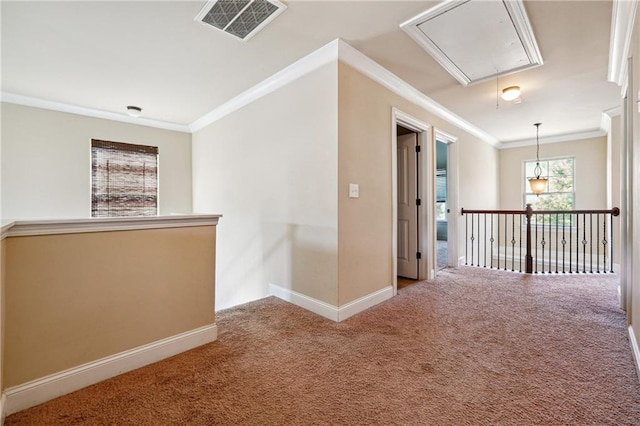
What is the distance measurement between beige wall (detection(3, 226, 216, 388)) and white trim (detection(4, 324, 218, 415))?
0.12ft

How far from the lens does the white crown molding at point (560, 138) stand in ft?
18.2

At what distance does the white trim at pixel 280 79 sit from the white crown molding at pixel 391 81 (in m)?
0.14

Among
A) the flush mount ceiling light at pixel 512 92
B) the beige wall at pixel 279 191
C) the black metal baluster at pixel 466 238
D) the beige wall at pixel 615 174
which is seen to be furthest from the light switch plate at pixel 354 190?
the beige wall at pixel 615 174

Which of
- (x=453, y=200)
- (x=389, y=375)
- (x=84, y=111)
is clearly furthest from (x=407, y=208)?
(x=84, y=111)

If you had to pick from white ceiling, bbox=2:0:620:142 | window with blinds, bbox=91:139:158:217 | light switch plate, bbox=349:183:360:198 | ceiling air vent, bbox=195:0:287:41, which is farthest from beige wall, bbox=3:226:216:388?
window with blinds, bbox=91:139:158:217

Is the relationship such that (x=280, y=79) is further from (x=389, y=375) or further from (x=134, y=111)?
(x=389, y=375)

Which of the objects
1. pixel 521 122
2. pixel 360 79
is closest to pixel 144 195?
pixel 360 79

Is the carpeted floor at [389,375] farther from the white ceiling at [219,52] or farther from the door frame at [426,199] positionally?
the white ceiling at [219,52]

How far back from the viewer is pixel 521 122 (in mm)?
4977

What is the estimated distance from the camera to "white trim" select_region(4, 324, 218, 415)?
1481 mm

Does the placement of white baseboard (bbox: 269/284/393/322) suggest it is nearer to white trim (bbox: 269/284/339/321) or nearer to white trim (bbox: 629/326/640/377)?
white trim (bbox: 269/284/339/321)

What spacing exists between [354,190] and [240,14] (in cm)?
168

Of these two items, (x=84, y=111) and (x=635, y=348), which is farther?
(x=84, y=111)

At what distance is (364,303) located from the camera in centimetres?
286
